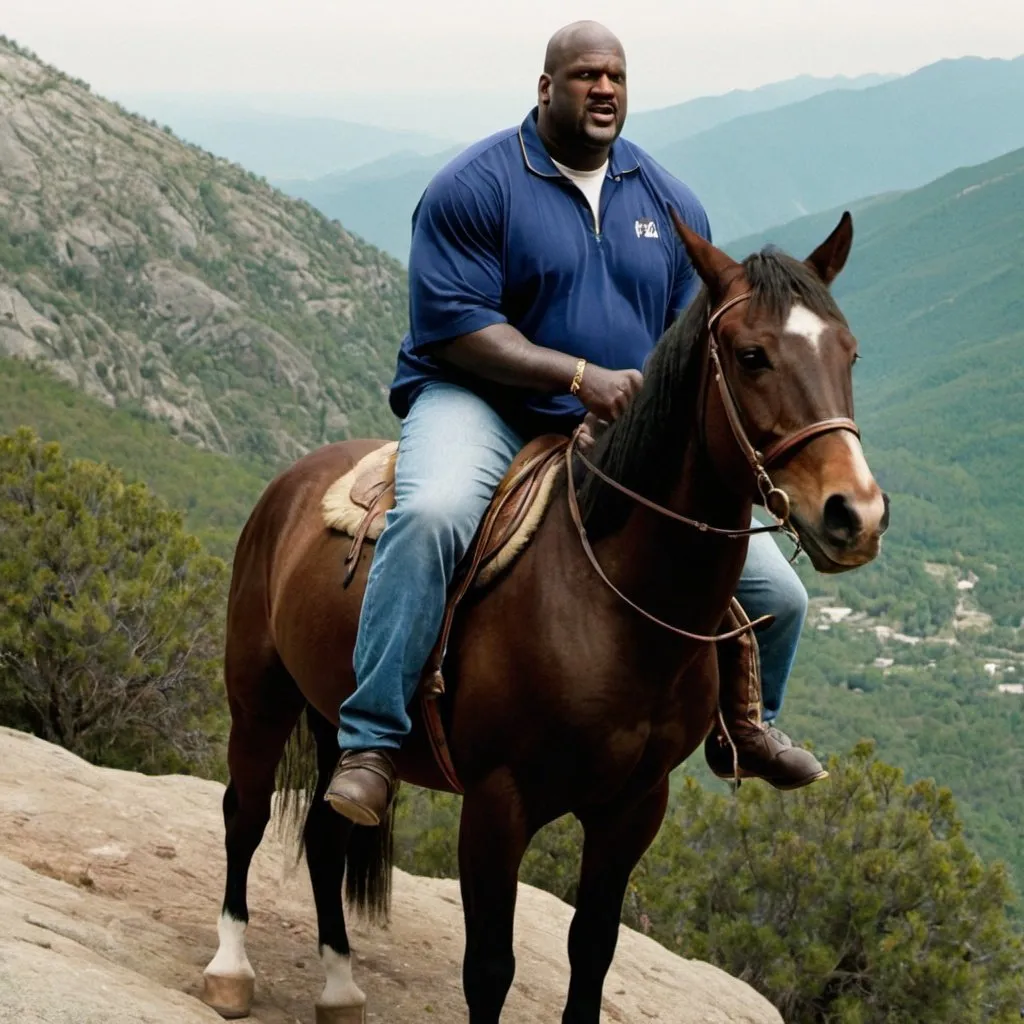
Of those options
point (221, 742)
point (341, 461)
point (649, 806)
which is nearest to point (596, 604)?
point (649, 806)

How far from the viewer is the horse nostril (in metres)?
3.69

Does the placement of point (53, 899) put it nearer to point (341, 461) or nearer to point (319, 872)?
point (319, 872)

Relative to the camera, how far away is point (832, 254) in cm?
436

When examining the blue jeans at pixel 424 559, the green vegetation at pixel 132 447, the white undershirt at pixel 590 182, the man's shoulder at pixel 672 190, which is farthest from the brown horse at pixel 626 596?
the green vegetation at pixel 132 447

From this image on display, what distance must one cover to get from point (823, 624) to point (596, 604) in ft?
449

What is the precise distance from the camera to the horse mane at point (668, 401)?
409cm

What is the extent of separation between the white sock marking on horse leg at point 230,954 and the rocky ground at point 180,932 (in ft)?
0.37

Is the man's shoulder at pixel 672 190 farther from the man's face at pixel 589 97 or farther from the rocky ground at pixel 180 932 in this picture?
the rocky ground at pixel 180 932

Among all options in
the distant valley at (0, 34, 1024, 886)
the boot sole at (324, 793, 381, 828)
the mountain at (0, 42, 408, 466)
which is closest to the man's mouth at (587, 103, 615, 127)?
the boot sole at (324, 793, 381, 828)

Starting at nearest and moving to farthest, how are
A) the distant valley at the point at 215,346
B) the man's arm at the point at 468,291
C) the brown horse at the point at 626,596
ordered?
1. the brown horse at the point at 626,596
2. the man's arm at the point at 468,291
3. the distant valley at the point at 215,346

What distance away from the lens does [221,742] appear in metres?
16.6

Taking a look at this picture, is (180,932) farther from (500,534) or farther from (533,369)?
(533,369)

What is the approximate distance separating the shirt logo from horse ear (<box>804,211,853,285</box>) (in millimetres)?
992

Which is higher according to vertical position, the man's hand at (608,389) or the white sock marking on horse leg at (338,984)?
the man's hand at (608,389)
